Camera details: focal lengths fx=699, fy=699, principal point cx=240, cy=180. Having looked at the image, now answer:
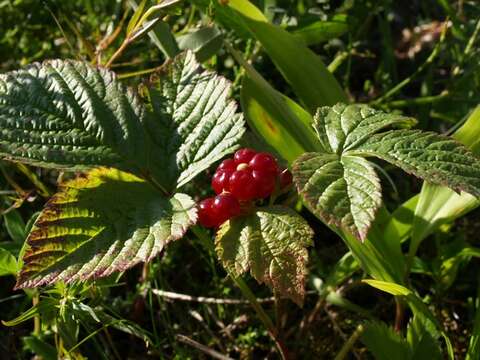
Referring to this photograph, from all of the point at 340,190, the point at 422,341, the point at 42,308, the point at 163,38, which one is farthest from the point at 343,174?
the point at 163,38

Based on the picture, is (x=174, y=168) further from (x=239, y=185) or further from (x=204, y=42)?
(x=204, y=42)

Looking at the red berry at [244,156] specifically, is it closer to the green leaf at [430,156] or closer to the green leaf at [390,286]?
the green leaf at [430,156]

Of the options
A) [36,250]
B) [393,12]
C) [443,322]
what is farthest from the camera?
[393,12]

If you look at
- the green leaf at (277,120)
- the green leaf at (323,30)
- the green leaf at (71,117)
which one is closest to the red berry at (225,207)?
the green leaf at (71,117)

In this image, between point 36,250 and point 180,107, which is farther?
point 180,107

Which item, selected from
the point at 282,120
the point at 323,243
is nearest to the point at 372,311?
the point at 323,243

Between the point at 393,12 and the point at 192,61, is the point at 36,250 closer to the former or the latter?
the point at 192,61

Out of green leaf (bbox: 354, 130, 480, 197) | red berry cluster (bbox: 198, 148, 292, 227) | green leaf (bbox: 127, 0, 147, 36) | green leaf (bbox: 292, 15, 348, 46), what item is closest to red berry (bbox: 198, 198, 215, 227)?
red berry cluster (bbox: 198, 148, 292, 227)
